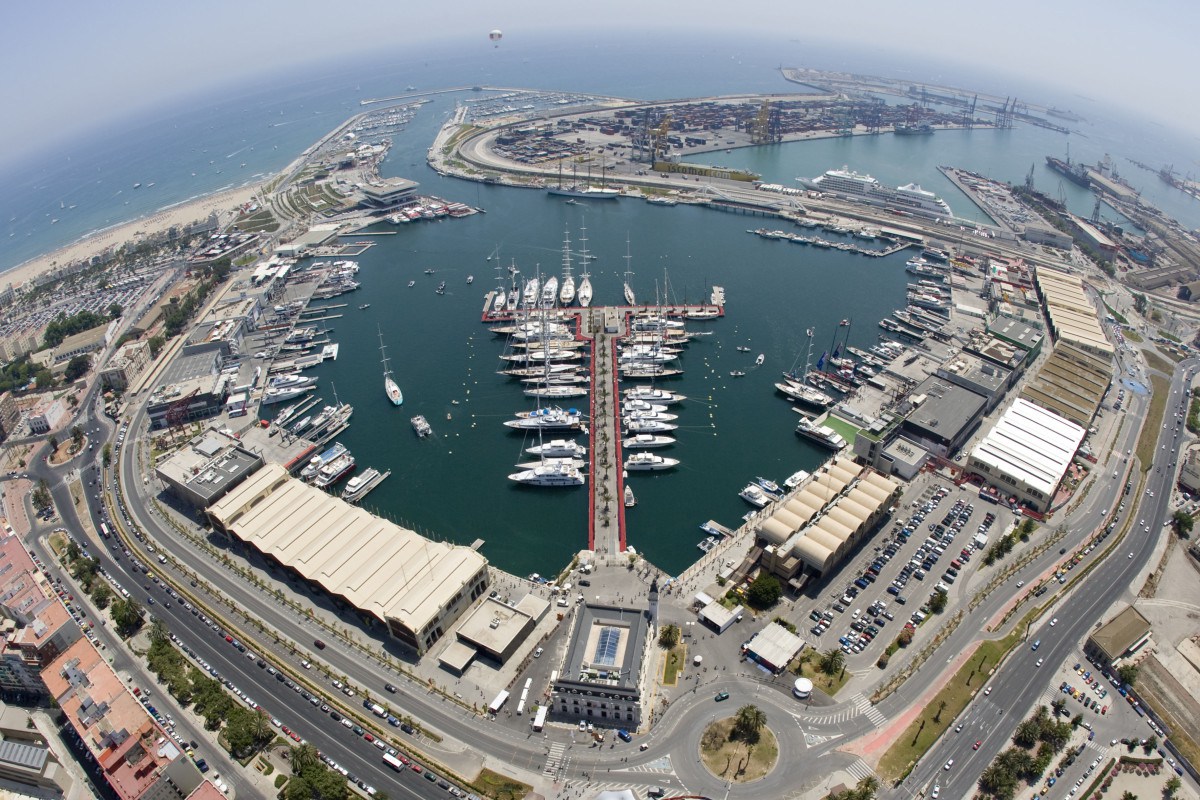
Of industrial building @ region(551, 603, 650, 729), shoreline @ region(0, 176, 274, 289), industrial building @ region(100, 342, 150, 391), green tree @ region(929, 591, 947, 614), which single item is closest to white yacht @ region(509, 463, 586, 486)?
industrial building @ region(551, 603, 650, 729)

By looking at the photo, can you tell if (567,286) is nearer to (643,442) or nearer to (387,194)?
(643,442)

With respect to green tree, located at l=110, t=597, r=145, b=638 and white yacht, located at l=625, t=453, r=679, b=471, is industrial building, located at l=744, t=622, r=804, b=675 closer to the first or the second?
white yacht, located at l=625, t=453, r=679, b=471

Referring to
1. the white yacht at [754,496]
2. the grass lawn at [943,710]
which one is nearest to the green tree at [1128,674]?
the grass lawn at [943,710]

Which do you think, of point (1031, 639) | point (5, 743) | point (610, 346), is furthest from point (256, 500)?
point (1031, 639)

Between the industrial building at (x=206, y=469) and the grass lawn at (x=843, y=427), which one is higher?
the industrial building at (x=206, y=469)

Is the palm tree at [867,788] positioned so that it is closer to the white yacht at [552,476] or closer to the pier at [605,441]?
the pier at [605,441]
